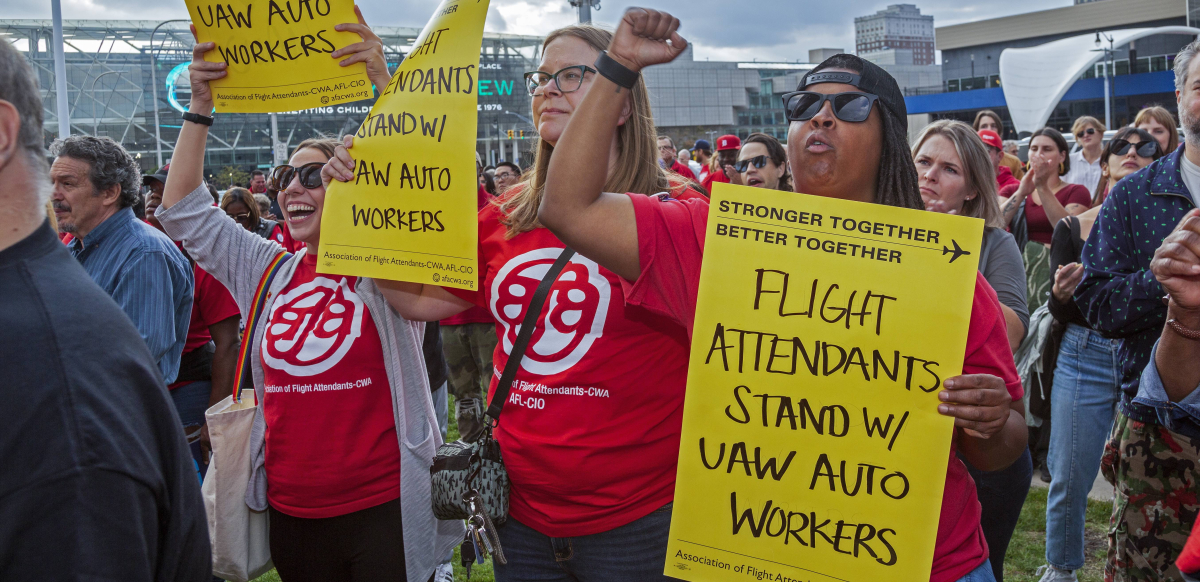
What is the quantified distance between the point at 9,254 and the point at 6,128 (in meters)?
0.19

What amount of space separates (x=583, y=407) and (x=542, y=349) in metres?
0.19

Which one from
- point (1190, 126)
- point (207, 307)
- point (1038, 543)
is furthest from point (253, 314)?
point (1038, 543)

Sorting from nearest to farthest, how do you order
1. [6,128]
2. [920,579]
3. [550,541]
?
[6,128]
[920,579]
[550,541]

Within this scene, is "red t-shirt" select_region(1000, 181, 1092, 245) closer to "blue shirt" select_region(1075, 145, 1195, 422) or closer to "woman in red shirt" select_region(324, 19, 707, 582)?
"blue shirt" select_region(1075, 145, 1195, 422)

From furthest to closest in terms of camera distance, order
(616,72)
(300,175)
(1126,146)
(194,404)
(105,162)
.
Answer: (1126,146) → (194,404) → (105,162) → (300,175) → (616,72)

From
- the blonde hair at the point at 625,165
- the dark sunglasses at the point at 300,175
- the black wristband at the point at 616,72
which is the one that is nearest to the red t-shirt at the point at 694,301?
the black wristband at the point at 616,72

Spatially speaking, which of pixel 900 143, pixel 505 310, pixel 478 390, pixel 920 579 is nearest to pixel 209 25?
pixel 505 310

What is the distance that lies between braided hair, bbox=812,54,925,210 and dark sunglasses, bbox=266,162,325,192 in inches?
73.3

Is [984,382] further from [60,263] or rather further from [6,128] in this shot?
[6,128]

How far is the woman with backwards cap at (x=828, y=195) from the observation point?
1.62 meters

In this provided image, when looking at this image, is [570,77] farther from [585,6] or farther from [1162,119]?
[585,6]

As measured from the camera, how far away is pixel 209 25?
2809 millimetres

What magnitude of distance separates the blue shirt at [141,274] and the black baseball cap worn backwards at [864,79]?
276cm

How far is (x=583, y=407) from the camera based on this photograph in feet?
7.00
